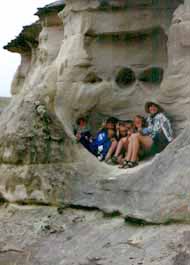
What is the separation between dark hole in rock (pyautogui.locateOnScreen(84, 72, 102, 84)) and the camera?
7696mm

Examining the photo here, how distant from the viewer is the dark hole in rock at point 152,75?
761 centimetres

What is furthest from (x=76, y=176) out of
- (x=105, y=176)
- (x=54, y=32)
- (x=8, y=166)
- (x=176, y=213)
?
(x=54, y=32)

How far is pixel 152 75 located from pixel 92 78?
66cm

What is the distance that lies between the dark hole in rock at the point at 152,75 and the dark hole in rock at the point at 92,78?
465 millimetres

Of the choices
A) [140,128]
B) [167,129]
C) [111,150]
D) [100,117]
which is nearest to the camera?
[167,129]

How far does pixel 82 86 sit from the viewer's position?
7.64 m

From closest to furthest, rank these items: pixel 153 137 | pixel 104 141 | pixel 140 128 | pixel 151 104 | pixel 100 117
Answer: pixel 153 137 → pixel 151 104 → pixel 140 128 → pixel 104 141 → pixel 100 117

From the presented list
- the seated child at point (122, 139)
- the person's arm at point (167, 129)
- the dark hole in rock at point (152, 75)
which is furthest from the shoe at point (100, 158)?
the dark hole in rock at point (152, 75)

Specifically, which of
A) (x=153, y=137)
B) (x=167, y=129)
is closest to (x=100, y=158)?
(x=153, y=137)

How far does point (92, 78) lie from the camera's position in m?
7.72

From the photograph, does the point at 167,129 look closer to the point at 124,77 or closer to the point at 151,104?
the point at 151,104

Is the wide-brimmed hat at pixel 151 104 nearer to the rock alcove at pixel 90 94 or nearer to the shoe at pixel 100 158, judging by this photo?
the rock alcove at pixel 90 94

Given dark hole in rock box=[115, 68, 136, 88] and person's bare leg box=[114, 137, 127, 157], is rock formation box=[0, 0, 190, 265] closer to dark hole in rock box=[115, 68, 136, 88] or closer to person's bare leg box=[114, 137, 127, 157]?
dark hole in rock box=[115, 68, 136, 88]

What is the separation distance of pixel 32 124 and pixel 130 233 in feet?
6.25
